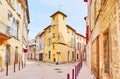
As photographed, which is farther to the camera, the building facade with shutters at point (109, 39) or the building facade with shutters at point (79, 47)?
the building facade with shutters at point (79, 47)

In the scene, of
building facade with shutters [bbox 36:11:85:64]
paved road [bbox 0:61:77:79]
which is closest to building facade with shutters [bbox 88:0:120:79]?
paved road [bbox 0:61:77:79]

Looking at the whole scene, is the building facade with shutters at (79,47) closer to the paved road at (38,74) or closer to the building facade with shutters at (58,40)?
the building facade with shutters at (58,40)

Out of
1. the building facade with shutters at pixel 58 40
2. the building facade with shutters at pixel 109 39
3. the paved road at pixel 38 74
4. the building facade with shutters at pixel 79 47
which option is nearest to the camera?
the building facade with shutters at pixel 109 39

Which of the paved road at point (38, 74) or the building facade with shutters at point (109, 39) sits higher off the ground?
the building facade with shutters at point (109, 39)

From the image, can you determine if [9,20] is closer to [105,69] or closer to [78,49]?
[105,69]

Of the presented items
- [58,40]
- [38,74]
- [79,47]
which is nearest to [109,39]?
[38,74]

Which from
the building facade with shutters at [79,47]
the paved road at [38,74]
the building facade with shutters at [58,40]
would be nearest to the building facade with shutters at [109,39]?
the paved road at [38,74]

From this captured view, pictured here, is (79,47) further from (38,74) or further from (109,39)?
(109,39)

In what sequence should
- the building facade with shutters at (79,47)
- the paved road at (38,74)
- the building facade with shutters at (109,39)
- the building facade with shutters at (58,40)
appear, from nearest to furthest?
the building facade with shutters at (109,39) → the paved road at (38,74) → the building facade with shutters at (58,40) → the building facade with shutters at (79,47)

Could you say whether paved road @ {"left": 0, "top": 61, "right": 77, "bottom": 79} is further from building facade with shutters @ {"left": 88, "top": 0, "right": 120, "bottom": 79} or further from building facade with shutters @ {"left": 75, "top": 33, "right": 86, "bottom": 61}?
building facade with shutters @ {"left": 75, "top": 33, "right": 86, "bottom": 61}

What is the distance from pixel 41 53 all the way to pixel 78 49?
939 centimetres

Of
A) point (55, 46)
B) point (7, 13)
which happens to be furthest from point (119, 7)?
point (55, 46)

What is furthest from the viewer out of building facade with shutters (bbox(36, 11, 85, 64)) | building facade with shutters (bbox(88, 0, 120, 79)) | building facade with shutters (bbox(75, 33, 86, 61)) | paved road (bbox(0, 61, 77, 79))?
building facade with shutters (bbox(75, 33, 86, 61))

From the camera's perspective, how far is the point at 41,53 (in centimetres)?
5812
